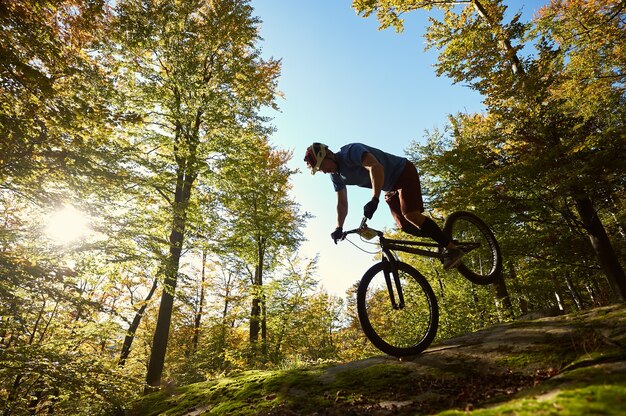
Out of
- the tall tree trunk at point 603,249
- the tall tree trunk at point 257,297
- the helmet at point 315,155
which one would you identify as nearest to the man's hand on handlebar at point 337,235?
the helmet at point 315,155

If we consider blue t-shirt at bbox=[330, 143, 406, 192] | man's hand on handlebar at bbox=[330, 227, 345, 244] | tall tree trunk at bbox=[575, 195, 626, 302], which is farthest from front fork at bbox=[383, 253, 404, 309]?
tall tree trunk at bbox=[575, 195, 626, 302]

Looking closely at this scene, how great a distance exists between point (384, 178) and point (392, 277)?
4.56 ft

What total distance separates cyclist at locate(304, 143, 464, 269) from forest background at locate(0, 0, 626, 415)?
3.50 meters

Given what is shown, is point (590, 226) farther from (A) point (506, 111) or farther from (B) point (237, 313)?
(B) point (237, 313)

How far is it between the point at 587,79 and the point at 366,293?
6.89m

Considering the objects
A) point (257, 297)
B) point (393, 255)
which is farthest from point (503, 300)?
point (393, 255)

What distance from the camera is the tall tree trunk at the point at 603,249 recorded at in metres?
7.36

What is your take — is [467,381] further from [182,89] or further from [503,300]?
[503,300]

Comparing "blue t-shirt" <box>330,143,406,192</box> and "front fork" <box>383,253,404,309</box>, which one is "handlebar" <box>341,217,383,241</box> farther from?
"blue t-shirt" <box>330,143,406,192</box>

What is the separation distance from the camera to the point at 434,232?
15.2 feet

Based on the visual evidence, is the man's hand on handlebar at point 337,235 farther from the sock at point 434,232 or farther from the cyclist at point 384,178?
the sock at point 434,232

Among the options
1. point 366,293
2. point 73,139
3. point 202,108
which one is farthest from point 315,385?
point 202,108

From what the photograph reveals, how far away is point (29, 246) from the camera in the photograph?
712 centimetres

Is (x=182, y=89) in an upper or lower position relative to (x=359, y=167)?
upper
